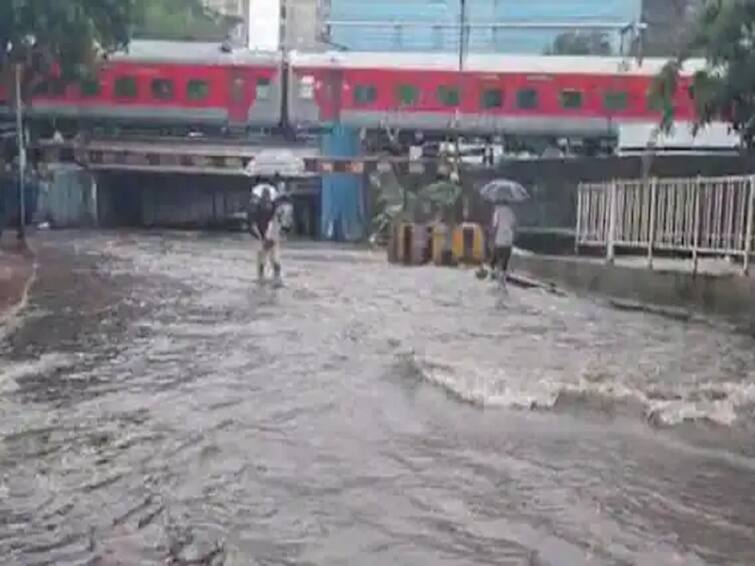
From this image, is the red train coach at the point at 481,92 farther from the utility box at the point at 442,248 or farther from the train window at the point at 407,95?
the utility box at the point at 442,248

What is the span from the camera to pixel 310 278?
21.4 metres

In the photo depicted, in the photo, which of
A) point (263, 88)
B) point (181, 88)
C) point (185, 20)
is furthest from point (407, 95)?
point (185, 20)

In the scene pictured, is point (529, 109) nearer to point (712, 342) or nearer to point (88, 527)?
point (712, 342)

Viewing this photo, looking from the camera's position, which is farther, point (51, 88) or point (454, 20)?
point (454, 20)

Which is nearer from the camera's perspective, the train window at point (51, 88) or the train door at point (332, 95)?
the train window at point (51, 88)

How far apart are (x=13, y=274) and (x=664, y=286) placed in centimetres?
1003

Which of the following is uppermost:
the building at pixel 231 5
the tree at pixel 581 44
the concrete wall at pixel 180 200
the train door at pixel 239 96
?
the building at pixel 231 5

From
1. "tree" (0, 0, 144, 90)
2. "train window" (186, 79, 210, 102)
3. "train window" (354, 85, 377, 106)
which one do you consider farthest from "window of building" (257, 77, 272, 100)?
"tree" (0, 0, 144, 90)

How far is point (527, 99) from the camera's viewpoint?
34156mm

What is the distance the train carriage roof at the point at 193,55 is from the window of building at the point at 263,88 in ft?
1.73

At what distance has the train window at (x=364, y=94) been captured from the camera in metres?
34.4

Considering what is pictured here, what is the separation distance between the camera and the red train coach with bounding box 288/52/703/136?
3372 cm

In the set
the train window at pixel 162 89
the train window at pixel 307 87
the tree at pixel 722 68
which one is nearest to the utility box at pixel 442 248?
the tree at pixel 722 68

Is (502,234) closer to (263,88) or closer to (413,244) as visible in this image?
(413,244)
